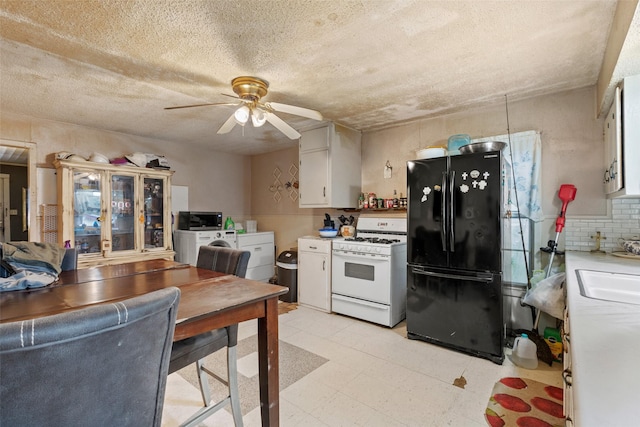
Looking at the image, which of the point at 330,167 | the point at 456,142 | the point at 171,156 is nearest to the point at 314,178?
the point at 330,167

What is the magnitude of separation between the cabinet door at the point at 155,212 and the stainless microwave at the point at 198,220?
0.37 m

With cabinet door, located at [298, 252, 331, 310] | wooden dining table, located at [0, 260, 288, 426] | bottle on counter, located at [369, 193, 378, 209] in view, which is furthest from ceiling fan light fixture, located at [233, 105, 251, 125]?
bottle on counter, located at [369, 193, 378, 209]

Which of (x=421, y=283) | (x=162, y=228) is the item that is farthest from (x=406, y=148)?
(x=162, y=228)

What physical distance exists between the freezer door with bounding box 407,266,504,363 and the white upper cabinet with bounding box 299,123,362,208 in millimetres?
1426

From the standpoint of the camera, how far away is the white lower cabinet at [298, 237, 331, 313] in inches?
142

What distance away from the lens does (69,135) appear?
142 inches

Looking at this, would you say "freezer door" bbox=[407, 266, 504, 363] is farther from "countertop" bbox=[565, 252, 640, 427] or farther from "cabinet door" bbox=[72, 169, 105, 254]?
"cabinet door" bbox=[72, 169, 105, 254]

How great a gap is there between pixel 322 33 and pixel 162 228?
3.41 m

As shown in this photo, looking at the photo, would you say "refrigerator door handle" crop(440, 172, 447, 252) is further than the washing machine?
No

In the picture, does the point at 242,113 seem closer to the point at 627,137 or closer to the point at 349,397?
the point at 349,397

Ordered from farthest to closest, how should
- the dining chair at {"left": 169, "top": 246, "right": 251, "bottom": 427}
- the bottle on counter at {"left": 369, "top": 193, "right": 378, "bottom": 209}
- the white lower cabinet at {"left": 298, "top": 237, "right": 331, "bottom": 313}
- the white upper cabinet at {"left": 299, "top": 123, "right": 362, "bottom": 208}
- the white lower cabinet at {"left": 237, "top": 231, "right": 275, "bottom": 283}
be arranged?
the white lower cabinet at {"left": 237, "top": 231, "right": 275, "bottom": 283} → the bottle on counter at {"left": 369, "top": 193, "right": 378, "bottom": 209} → the white upper cabinet at {"left": 299, "top": 123, "right": 362, "bottom": 208} → the white lower cabinet at {"left": 298, "top": 237, "right": 331, "bottom": 313} → the dining chair at {"left": 169, "top": 246, "right": 251, "bottom": 427}

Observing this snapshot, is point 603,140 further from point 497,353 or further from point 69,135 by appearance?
point 69,135

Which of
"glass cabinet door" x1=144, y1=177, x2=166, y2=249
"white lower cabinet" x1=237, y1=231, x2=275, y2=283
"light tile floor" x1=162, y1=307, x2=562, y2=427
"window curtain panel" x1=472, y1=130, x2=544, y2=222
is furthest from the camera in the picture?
"white lower cabinet" x1=237, y1=231, x2=275, y2=283

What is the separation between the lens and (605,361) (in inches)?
29.2
